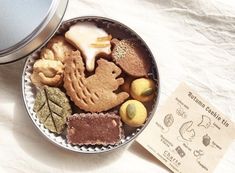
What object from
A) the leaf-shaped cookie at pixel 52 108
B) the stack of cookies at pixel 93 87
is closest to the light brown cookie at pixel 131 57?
the stack of cookies at pixel 93 87

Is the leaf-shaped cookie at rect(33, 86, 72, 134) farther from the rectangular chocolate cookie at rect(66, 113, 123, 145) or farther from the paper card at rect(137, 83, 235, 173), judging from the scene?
the paper card at rect(137, 83, 235, 173)

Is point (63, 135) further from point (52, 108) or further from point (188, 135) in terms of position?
point (188, 135)

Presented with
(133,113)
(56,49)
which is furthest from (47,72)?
(133,113)

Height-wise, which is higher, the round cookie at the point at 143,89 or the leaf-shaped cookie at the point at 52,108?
the leaf-shaped cookie at the point at 52,108

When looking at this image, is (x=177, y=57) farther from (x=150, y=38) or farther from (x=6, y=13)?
(x=6, y=13)

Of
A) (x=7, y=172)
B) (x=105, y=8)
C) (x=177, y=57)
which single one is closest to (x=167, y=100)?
(x=177, y=57)

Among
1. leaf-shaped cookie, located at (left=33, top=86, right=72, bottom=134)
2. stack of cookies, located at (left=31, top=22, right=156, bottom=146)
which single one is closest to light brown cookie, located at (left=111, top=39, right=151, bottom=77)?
stack of cookies, located at (left=31, top=22, right=156, bottom=146)

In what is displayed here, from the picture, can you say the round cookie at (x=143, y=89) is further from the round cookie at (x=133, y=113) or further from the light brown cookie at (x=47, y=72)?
the light brown cookie at (x=47, y=72)

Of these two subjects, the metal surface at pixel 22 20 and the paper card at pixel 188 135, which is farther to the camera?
the paper card at pixel 188 135
